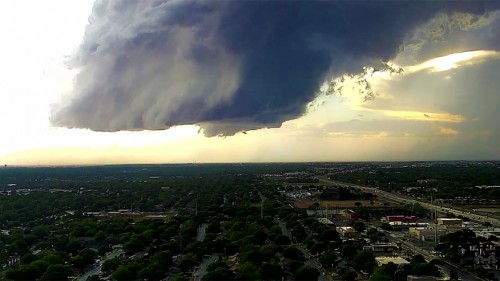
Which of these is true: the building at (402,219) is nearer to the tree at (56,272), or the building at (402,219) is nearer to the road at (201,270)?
the road at (201,270)

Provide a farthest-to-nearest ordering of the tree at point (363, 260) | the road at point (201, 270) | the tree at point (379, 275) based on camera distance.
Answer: the tree at point (363, 260) < the road at point (201, 270) < the tree at point (379, 275)

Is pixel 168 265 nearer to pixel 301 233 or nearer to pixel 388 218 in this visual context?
pixel 301 233

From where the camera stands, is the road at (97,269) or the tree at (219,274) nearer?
the tree at (219,274)

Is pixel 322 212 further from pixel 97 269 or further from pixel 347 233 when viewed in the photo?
pixel 97 269

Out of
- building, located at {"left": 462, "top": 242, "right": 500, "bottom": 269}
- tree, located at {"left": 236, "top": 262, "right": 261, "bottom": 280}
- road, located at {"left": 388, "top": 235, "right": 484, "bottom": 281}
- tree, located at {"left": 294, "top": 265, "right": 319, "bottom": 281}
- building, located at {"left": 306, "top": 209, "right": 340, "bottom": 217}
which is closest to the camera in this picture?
tree, located at {"left": 236, "top": 262, "right": 261, "bottom": 280}

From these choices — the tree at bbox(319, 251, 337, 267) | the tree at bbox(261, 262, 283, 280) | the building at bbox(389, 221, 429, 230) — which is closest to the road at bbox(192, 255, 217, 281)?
the tree at bbox(261, 262, 283, 280)

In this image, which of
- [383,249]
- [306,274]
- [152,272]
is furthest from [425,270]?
[152,272]

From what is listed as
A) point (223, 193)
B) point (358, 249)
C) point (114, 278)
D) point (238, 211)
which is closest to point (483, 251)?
point (358, 249)

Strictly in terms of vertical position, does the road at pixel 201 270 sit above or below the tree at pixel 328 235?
below

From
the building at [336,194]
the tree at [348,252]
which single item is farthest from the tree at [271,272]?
the building at [336,194]

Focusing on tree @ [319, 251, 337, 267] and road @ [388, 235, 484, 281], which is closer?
road @ [388, 235, 484, 281]

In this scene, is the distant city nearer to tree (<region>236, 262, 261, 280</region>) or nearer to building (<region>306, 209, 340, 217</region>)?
tree (<region>236, 262, 261, 280</region>)
